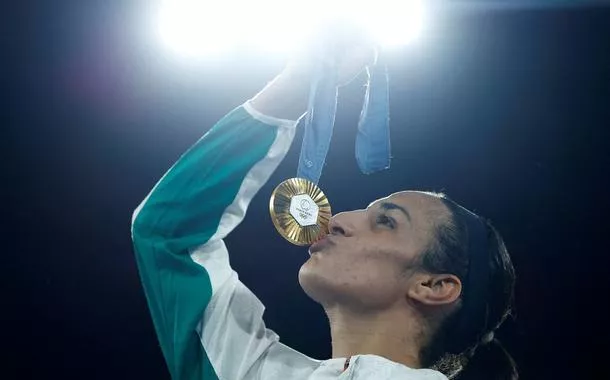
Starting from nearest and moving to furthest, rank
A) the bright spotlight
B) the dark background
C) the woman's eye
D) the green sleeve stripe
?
the green sleeve stripe
the woman's eye
the bright spotlight
the dark background

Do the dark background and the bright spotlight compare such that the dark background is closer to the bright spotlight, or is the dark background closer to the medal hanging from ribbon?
the bright spotlight

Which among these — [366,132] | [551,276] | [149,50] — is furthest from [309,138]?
[551,276]

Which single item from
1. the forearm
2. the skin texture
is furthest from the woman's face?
the forearm

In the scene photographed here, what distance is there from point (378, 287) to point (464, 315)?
0.61 feet

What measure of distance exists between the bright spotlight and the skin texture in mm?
598

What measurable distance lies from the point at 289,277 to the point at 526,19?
1.30 meters

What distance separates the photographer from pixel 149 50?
234cm

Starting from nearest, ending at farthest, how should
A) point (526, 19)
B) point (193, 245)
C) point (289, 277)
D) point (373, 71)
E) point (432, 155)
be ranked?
point (193, 245) → point (373, 71) → point (526, 19) → point (432, 155) → point (289, 277)

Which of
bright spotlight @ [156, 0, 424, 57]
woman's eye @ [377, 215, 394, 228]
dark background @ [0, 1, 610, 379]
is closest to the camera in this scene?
woman's eye @ [377, 215, 394, 228]

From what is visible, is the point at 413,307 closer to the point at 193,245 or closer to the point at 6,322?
the point at 193,245

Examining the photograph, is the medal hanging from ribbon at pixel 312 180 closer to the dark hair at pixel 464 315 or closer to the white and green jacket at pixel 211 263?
the white and green jacket at pixel 211 263

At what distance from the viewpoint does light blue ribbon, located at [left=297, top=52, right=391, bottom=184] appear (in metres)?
1.24

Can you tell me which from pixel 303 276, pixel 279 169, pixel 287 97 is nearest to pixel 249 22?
pixel 279 169

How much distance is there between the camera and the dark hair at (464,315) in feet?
4.01
